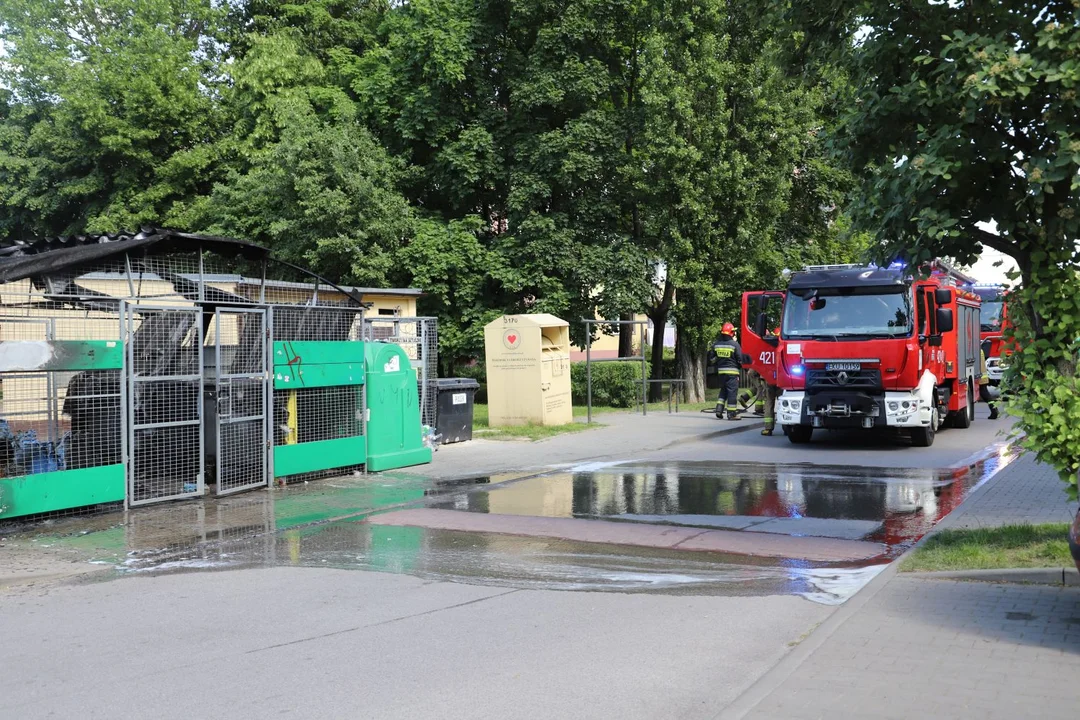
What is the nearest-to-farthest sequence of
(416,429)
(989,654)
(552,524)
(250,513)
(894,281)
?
(989,654) → (552,524) → (250,513) → (416,429) → (894,281)

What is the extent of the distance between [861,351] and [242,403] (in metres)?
9.43

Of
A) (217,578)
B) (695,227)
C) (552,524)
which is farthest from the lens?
(695,227)

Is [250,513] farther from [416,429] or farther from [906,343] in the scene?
[906,343]

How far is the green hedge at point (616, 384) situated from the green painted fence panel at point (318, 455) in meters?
12.7

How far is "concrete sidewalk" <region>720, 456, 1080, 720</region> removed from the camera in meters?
4.69

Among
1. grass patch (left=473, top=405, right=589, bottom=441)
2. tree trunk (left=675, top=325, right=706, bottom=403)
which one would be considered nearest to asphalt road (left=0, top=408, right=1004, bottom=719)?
grass patch (left=473, top=405, right=589, bottom=441)

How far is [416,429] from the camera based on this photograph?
1499cm

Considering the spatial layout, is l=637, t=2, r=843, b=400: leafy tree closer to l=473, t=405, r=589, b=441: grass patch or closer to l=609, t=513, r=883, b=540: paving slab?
l=473, t=405, r=589, b=441: grass patch

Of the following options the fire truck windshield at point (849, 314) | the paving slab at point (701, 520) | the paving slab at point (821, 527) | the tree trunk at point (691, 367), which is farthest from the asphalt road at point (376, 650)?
the tree trunk at point (691, 367)

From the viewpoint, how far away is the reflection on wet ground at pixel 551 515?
7.89 m

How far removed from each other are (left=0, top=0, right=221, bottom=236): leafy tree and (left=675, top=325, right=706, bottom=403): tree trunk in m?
14.4

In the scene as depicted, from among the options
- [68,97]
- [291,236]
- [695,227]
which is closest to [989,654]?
[695,227]

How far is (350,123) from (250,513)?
17430 mm

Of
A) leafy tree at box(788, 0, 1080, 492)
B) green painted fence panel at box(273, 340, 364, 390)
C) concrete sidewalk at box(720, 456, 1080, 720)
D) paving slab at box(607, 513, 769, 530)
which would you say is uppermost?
leafy tree at box(788, 0, 1080, 492)
